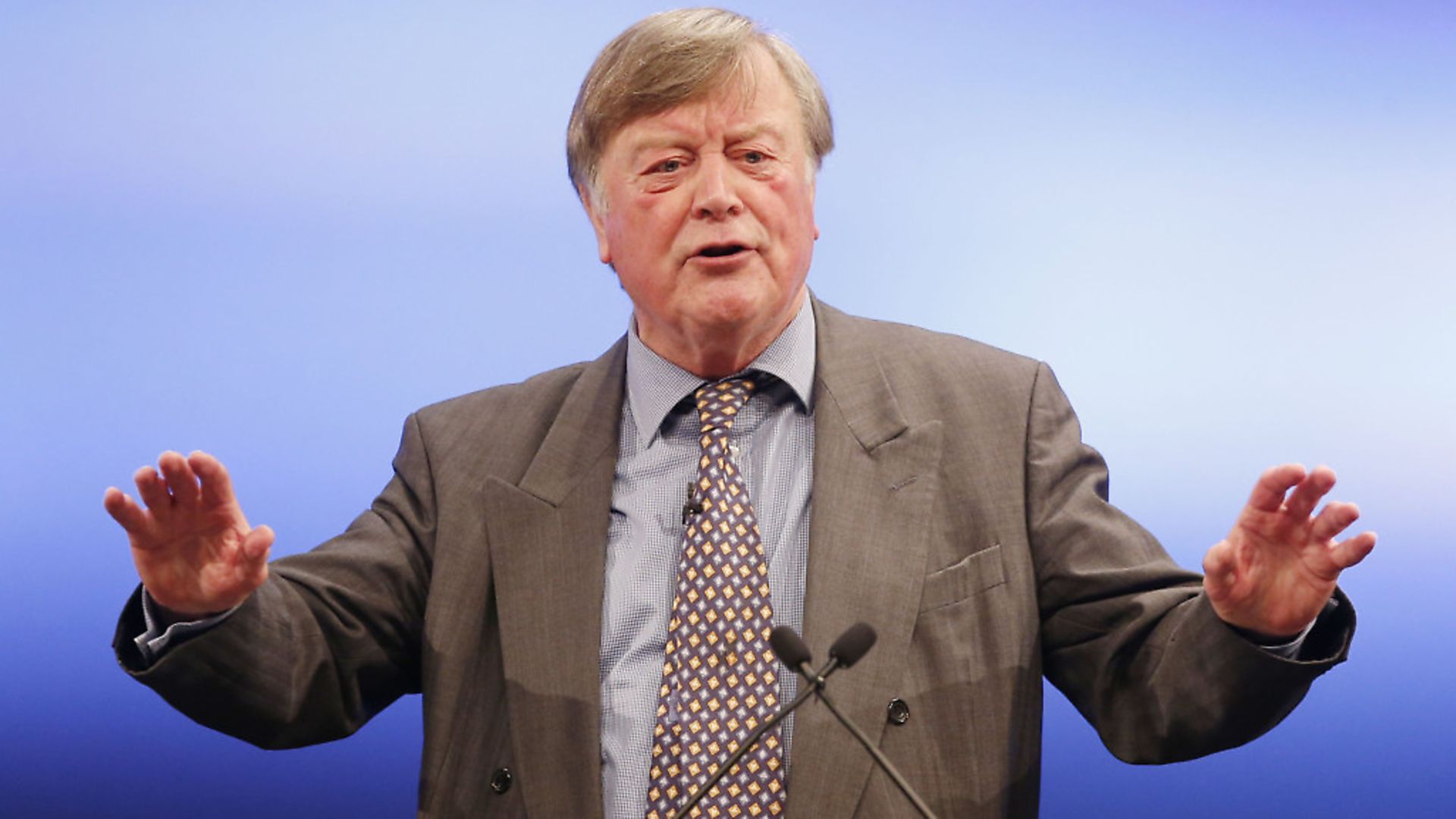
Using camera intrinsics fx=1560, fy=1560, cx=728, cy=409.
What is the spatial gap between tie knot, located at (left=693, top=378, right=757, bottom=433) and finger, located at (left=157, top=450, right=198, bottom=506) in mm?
696

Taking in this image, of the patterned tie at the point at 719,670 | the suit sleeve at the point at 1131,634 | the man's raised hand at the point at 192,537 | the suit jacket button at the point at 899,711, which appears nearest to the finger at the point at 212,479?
the man's raised hand at the point at 192,537

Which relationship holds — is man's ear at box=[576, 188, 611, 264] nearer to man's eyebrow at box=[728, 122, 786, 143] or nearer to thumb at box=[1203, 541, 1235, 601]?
man's eyebrow at box=[728, 122, 786, 143]

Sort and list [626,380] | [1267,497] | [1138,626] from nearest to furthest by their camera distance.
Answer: [1267,497], [1138,626], [626,380]

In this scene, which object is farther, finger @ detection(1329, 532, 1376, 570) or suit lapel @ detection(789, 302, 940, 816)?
suit lapel @ detection(789, 302, 940, 816)

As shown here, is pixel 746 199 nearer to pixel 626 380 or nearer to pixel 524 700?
pixel 626 380

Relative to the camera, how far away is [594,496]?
6.97 ft

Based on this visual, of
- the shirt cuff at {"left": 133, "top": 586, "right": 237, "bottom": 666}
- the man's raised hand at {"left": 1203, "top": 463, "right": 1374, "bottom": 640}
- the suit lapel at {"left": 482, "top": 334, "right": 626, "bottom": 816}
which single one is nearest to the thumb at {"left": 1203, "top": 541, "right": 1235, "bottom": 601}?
the man's raised hand at {"left": 1203, "top": 463, "right": 1374, "bottom": 640}

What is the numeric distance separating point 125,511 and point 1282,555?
125cm

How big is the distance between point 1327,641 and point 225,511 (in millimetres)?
1247

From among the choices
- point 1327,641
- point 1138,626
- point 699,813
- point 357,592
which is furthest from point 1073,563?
point 357,592

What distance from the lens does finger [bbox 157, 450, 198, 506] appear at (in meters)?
1.70

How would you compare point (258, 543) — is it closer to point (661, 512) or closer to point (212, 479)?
point (212, 479)

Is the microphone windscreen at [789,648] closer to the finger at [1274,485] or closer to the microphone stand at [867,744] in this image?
the microphone stand at [867,744]

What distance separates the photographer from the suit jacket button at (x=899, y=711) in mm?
1907
